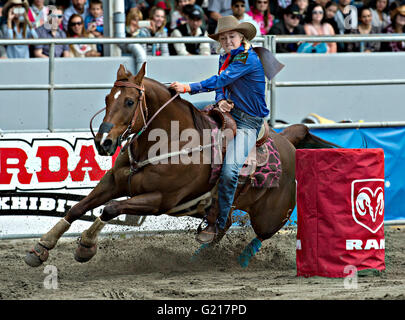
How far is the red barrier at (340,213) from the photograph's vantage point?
648cm

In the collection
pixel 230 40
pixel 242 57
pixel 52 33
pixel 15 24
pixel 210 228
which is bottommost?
pixel 210 228

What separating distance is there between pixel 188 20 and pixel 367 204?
576 centimetres

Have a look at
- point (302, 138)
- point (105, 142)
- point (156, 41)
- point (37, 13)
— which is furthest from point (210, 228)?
point (37, 13)

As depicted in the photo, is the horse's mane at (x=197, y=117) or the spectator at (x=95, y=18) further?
the spectator at (x=95, y=18)

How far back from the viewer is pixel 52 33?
10.8m

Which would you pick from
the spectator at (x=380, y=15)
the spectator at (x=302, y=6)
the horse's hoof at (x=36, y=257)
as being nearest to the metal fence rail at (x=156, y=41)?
the horse's hoof at (x=36, y=257)

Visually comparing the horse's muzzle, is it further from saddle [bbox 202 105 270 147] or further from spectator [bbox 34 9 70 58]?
spectator [bbox 34 9 70 58]

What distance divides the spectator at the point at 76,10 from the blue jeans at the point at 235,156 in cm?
559

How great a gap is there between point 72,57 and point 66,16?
186 cm

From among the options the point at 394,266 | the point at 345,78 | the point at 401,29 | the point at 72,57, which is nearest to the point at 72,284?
the point at 394,266

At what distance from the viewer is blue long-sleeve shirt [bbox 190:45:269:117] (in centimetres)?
649

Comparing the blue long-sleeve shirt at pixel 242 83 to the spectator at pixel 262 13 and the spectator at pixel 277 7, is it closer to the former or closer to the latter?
the spectator at pixel 262 13

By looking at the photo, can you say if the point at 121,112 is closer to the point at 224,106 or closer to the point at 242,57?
the point at 224,106

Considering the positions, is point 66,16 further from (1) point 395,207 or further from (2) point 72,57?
(1) point 395,207
